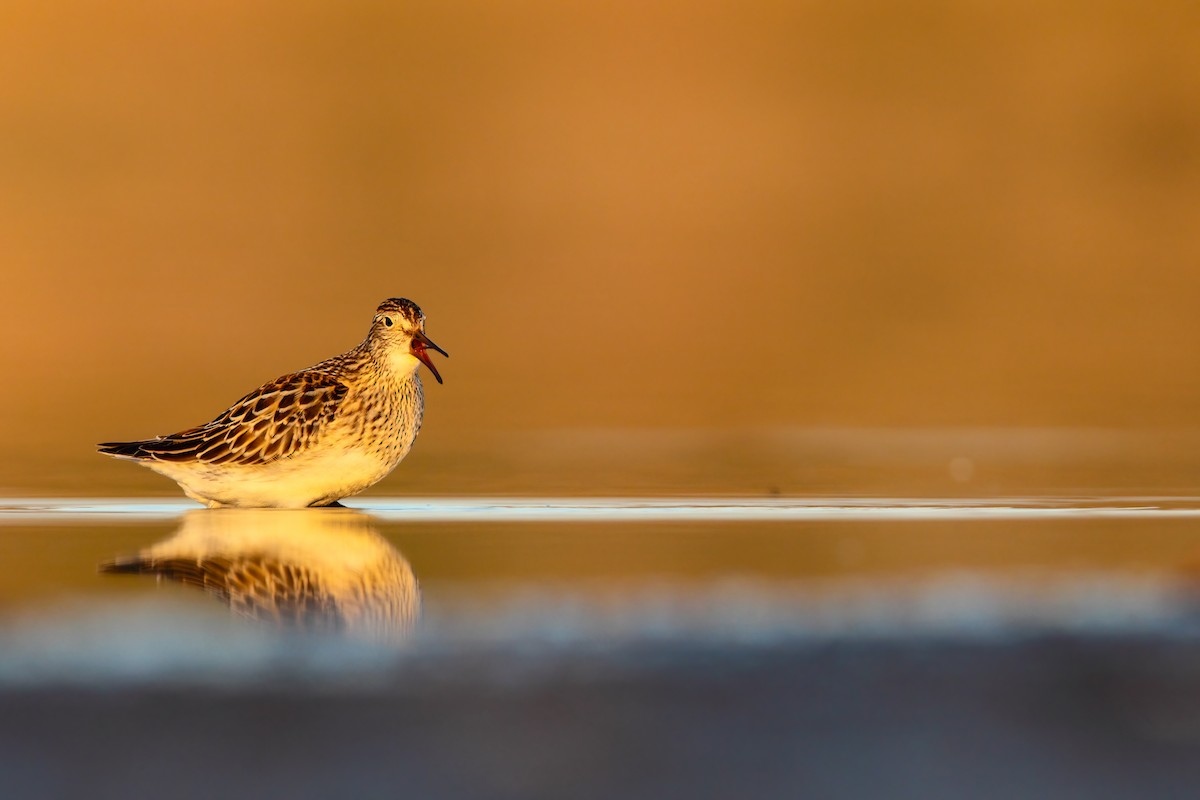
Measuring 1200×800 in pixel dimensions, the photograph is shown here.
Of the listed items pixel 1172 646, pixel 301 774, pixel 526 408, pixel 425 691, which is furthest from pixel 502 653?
pixel 526 408

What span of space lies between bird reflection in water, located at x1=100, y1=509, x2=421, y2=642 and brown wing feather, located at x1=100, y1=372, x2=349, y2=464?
0.76m

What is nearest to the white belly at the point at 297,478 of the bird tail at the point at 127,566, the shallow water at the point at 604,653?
the shallow water at the point at 604,653

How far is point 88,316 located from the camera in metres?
33.2

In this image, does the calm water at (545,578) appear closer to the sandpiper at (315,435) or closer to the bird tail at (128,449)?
the sandpiper at (315,435)

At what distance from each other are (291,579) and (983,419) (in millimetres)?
15367

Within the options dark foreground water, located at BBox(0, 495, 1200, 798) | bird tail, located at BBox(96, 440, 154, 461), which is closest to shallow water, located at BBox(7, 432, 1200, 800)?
dark foreground water, located at BBox(0, 495, 1200, 798)

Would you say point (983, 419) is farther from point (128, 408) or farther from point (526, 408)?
point (128, 408)

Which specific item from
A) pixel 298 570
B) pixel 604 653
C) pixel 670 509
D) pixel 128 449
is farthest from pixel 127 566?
pixel 128 449

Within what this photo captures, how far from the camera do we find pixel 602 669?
5.14 meters

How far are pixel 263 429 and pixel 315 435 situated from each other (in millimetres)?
321

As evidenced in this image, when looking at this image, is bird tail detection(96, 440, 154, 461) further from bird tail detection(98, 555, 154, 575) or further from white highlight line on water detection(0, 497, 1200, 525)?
bird tail detection(98, 555, 154, 575)

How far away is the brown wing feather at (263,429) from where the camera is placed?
11.3m

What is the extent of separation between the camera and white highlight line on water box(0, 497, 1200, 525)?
10.4 metres

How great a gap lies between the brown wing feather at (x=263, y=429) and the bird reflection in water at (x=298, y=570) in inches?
29.8
